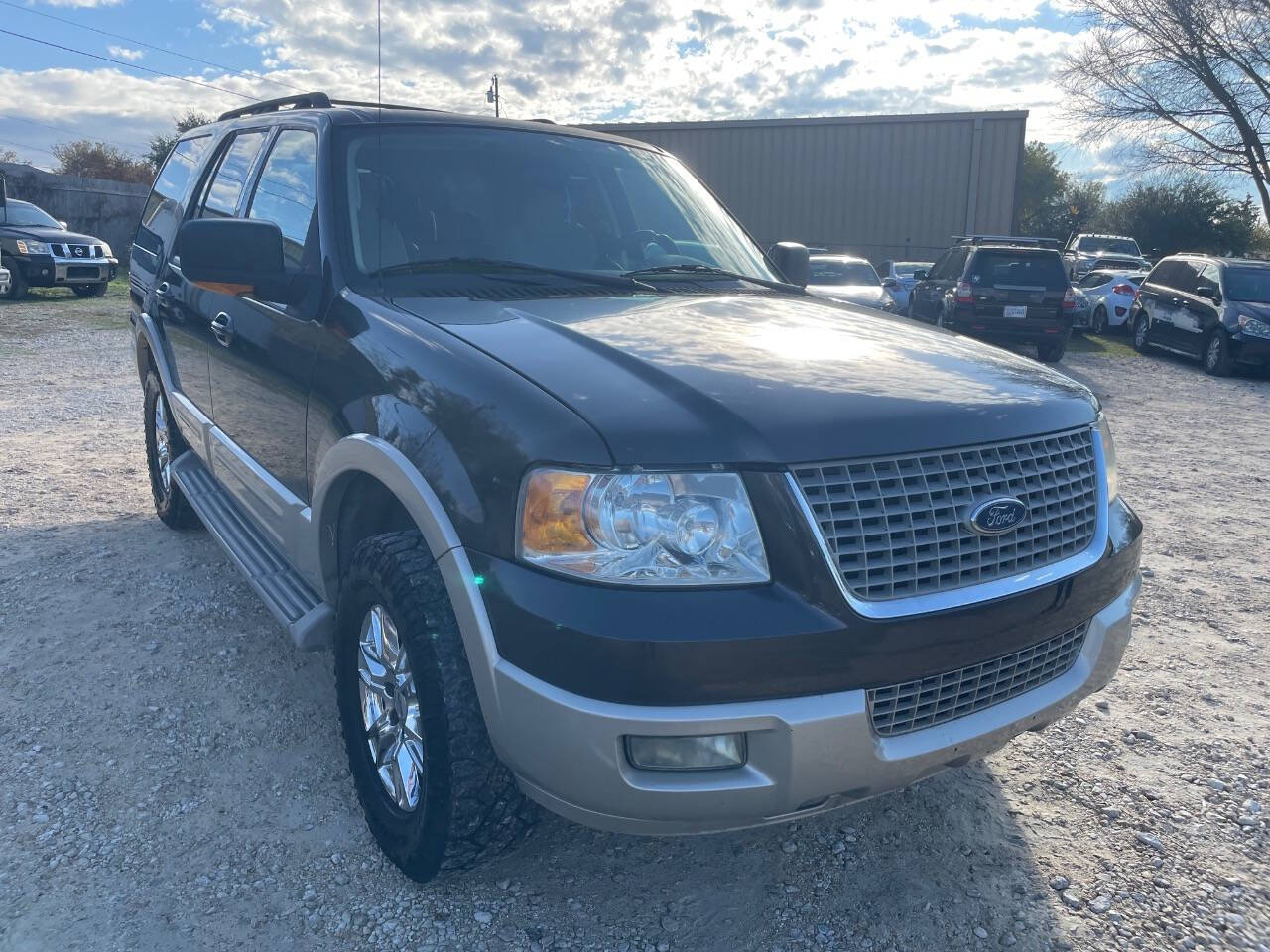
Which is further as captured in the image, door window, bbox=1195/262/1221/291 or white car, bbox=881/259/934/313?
white car, bbox=881/259/934/313

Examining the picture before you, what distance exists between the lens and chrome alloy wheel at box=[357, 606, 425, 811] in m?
2.56

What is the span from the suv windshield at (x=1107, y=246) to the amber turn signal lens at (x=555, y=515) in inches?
1325

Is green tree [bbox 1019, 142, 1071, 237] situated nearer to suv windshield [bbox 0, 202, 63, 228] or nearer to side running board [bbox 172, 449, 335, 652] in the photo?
suv windshield [bbox 0, 202, 63, 228]

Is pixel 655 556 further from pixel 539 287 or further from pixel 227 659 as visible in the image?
pixel 227 659

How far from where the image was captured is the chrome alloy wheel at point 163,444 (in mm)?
5074

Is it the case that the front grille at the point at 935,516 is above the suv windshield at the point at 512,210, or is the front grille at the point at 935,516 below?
below

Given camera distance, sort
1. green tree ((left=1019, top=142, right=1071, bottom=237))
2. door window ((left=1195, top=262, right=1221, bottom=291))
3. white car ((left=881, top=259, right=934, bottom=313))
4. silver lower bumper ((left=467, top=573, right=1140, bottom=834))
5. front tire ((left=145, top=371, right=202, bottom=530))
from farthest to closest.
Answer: green tree ((left=1019, top=142, right=1071, bottom=237)), white car ((left=881, top=259, right=934, bottom=313)), door window ((left=1195, top=262, right=1221, bottom=291)), front tire ((left=145, top=371, right=202, bottom=530)), silver lower bumper ((left=467, top=573, right=1140, bottom=834))

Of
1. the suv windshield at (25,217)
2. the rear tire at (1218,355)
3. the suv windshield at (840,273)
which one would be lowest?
the rear tire at (1218,355)

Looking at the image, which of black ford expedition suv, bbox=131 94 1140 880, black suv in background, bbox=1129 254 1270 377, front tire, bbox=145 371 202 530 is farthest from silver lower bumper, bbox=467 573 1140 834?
black suv in background, bbox=1129 254 1270 377

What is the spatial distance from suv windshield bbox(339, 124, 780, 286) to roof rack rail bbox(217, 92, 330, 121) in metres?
0.54

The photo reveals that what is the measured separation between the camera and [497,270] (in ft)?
10.7

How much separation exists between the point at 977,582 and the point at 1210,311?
14.6m

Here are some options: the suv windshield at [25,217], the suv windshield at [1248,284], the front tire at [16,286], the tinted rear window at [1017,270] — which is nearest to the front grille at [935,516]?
the tinted rear window at [1017,270]

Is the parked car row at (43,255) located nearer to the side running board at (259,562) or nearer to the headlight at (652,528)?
the side running board at (259,562)
